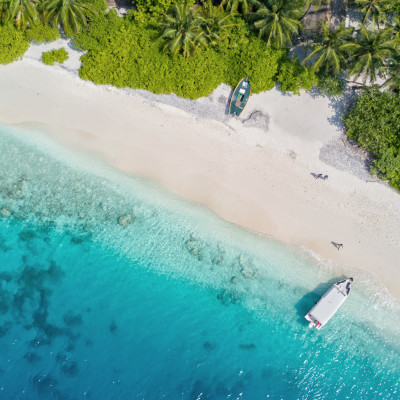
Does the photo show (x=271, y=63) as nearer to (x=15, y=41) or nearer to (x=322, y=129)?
(x=322, y=129)

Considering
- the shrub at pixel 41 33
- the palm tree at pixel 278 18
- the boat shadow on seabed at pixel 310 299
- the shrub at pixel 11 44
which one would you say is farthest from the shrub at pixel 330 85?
the shrub at pixel 11 44

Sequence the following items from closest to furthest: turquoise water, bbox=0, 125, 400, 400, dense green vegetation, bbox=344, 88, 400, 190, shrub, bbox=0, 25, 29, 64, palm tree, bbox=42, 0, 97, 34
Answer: palm tree, bbox=42, 0, 97, 34
dense green vegetation, bbox=344, 88, 400, 190
shrub, bbox=0, 25, 29, 64
turquoise water, bbox=0, 125, 400, 400

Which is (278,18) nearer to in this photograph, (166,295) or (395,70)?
(395,70)

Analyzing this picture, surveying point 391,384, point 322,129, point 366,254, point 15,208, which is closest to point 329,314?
point 366,254

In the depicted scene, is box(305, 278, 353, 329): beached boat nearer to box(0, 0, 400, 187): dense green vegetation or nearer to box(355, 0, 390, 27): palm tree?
box(0, 0, 400, 187): dense green vegetation

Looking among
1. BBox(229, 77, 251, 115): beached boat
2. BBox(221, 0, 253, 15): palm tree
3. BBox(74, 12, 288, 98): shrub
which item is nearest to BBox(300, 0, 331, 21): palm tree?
BBox(74, 12, 288, 98): shrub

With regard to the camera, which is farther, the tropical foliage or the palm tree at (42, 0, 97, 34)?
the tropical foliage
